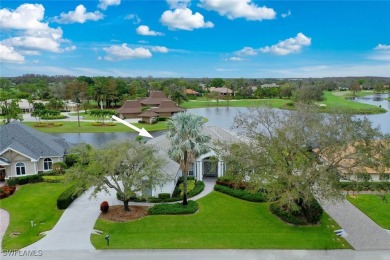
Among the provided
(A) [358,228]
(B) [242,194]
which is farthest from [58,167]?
(A) [358,228]

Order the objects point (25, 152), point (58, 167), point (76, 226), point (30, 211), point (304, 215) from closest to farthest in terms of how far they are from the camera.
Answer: point (76, 226) < point (304, 215) < point (30, 211) < point (25, 152) < point (58, 167)

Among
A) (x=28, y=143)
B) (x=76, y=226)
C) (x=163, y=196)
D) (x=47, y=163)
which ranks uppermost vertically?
(x=28, y=143)

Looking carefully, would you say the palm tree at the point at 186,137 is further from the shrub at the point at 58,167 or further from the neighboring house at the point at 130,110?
the neighboring house at the point at 130,110

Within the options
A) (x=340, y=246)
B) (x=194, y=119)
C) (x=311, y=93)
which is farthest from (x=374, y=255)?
(x=311, y=93)

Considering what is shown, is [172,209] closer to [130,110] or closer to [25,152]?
[25,152]

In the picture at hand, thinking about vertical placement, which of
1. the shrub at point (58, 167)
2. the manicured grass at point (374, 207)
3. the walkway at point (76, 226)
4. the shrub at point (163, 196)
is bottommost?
the manicured grass at point (374, 207)

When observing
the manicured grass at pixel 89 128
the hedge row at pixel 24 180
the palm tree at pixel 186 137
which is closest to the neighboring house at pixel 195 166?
the palm tree at pixel 186 137

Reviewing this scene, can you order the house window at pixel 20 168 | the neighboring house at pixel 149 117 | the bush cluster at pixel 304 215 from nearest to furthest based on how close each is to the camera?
the bush cluster at pixel 304 215 < the house window at pixel 20 168 < the neighboring house at pixel 149 117

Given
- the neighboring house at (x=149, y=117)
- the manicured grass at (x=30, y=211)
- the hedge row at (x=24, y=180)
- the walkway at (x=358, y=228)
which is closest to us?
the walkway at (x=358, y=228)
